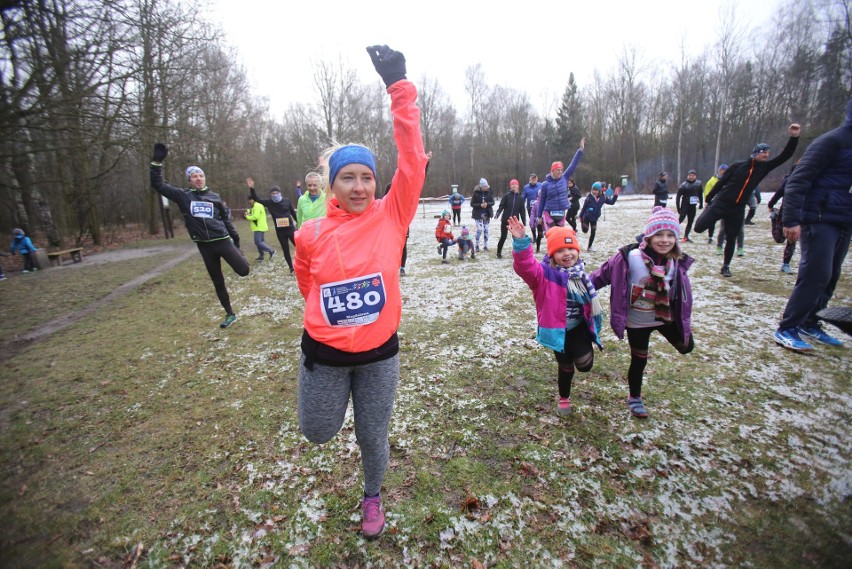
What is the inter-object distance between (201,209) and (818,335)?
317 inches

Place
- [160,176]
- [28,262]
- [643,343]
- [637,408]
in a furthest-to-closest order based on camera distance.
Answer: [28,262] < [160,176] < [637,408] < [643,343]

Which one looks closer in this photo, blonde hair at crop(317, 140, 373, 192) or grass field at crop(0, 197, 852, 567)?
blonde hair at crop(317, 140, 373, 192)

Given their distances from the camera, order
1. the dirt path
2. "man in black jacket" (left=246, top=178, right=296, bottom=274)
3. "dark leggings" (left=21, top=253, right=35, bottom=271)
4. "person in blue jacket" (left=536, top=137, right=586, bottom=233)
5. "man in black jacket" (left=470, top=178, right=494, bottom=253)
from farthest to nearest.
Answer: "dark leggings" (left=21, top=253, right=35, bottom=271)
"man in black jacket" (left=470, top=178, right=494, bottom=253)
"man in black jacket" (left=246, top=178, right=296, bottom=274)
"person in blue jacket" (left=536, top=137, right=586, bottom=233)
the dirt path

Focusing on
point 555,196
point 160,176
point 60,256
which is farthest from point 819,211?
point 60,256

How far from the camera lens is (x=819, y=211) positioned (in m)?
3.89

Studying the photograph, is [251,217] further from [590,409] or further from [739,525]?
[739,525]

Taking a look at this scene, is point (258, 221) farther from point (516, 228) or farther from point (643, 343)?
point (643, 343)

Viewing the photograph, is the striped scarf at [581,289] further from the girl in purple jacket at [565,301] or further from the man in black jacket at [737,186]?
the man in black jacket at [737,186]

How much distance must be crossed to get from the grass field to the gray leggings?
2.54 ft

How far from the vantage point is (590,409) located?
134 inches

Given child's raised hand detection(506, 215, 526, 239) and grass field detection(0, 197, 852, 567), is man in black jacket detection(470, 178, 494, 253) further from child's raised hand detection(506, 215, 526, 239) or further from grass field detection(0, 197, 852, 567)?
child's raised hand detection(506, 215, 526, 239)

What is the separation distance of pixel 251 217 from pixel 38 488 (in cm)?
911

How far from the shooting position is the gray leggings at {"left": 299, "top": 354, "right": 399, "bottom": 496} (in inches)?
76.6

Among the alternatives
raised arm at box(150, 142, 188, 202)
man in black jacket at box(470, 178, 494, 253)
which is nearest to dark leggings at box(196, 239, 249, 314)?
raised arm at box(150, 142, 188, 202)
